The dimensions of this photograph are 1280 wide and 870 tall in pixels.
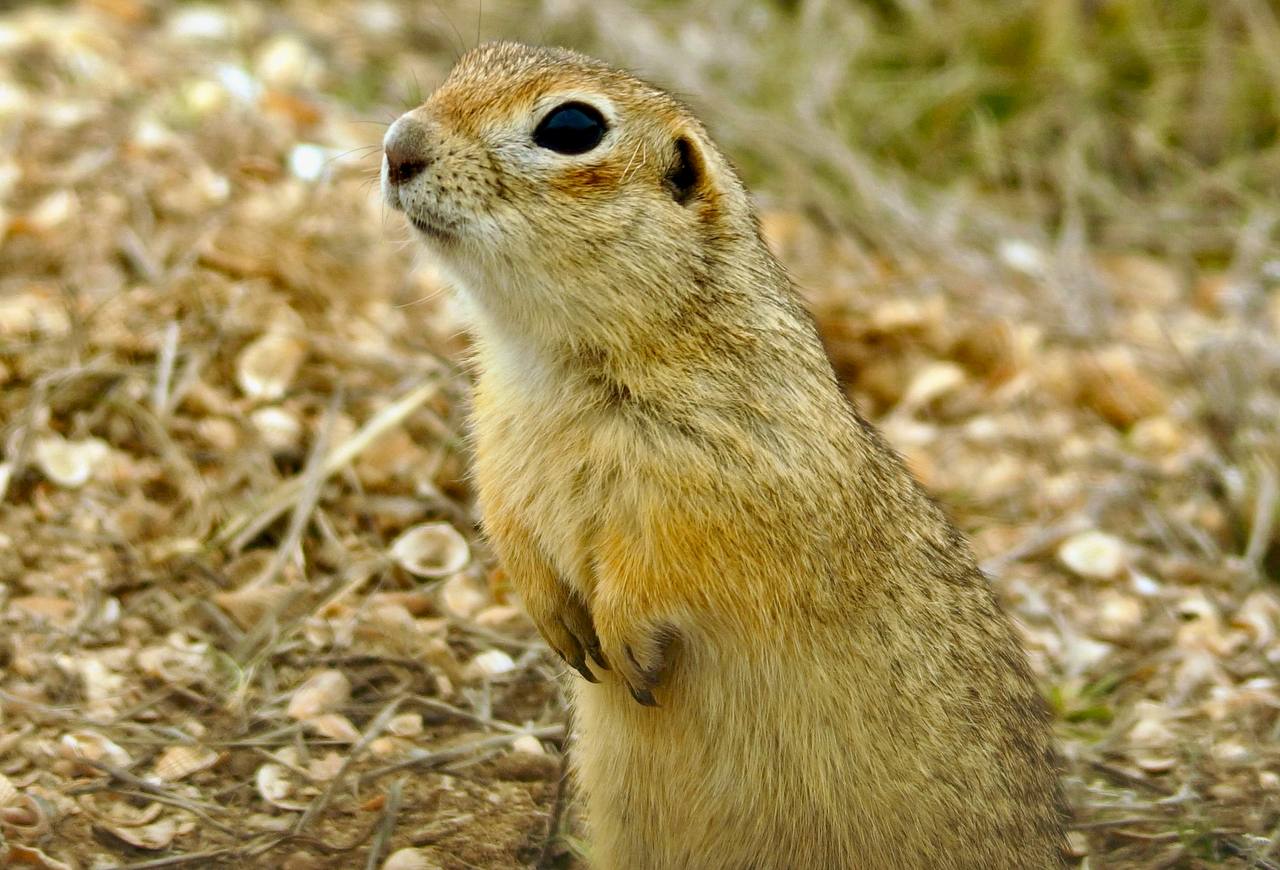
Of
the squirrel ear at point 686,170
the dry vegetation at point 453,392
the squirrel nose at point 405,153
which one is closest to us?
the squirrel nose at point 405,153

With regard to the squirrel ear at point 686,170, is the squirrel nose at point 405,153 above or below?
below

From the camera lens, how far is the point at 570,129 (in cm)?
342

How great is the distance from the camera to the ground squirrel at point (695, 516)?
3.35 metres

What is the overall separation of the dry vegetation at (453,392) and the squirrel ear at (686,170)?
806mm

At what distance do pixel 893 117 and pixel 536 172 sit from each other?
541cm

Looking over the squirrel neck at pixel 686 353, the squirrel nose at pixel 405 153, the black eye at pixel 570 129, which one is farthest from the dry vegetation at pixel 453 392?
the squirrel neck at pixel 686 353

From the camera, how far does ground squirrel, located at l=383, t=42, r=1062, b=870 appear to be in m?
3.35

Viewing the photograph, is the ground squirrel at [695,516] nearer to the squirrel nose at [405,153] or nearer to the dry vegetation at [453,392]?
the squirrel nose at [405,153]

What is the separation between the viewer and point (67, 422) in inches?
203

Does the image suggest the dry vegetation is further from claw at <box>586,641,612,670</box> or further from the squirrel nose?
claw at <box>586,641,612,670</box>

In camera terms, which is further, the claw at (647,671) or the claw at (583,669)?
the claw at (583,669)

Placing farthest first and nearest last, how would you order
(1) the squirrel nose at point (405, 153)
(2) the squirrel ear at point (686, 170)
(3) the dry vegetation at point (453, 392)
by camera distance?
(3) the dry vegetation at point (453, 392) → (2) the squirrel ear at point (686, 170) → (1) the squirrel nose at point (405, 153)

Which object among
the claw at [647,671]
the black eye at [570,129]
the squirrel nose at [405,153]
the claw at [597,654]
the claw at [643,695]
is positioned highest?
the black eye at [570,129]

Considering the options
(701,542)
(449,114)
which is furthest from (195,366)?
(701,542)
